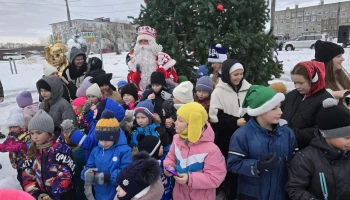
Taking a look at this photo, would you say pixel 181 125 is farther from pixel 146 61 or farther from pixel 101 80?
pixel 146 61

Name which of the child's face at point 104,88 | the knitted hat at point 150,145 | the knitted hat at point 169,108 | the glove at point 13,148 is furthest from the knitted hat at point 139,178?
the child's face at point 104,88

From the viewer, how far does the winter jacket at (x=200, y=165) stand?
232 centimetres

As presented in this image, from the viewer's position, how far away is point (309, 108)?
243 cm

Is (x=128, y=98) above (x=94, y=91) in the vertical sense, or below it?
below

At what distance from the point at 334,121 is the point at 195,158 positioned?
1216 mm

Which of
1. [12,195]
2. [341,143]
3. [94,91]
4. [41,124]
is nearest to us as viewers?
[12,195]

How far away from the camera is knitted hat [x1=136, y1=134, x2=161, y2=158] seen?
2.75 metres

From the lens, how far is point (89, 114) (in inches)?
136

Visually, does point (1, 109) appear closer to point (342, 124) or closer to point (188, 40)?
point (188, 40)

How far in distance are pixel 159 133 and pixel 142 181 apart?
1126 mm

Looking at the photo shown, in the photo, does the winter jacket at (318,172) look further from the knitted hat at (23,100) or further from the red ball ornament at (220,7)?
the knitted hat at (23,100)

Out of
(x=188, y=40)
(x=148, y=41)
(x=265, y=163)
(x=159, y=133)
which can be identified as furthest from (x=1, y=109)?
(x=265, y=163)

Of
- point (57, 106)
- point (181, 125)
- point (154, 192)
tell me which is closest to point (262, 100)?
point (181, 125)

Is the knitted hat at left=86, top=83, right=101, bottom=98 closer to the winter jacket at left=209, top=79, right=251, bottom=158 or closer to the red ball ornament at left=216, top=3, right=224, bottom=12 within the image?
the winter jacket at left=209, top=79, right=251, bottom=158
